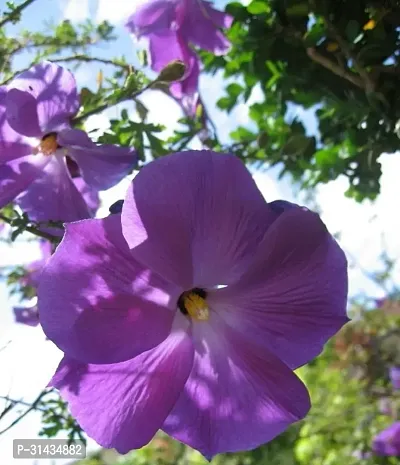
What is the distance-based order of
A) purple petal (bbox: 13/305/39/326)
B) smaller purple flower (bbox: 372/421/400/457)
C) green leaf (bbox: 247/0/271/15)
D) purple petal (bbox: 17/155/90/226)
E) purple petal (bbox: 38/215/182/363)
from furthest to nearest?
smaller purple flower (bbox: 372/421/400/457) < green leaf (bbox: 247/0/271/15) < purple petal (bbox: 13/305/39/326) < purple petal (bbox: 17/155/90/226) < purple petal (bbox: 38/215/182/363)

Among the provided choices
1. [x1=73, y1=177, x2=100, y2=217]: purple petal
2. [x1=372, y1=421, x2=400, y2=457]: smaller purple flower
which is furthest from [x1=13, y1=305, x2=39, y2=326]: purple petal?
[x1=372, y1=421, x2=400, y2=457]: smaller purple flower

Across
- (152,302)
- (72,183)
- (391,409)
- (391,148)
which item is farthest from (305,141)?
(391,409)

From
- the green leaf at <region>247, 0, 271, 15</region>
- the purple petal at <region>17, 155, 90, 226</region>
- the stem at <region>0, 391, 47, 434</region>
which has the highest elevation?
the green leaf at <region>247, 0, 271, 15</region>

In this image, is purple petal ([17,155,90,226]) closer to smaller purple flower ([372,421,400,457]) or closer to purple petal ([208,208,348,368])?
purple petal ([208,208,348,368])

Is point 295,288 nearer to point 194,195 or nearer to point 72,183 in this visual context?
point 194,195

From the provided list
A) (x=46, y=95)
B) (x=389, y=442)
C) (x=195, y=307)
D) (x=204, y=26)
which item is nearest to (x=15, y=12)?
(x=46, y=95)

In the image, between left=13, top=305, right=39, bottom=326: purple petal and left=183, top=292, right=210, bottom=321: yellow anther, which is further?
left=13, top=305, right=39, bottom=326: purple petal
